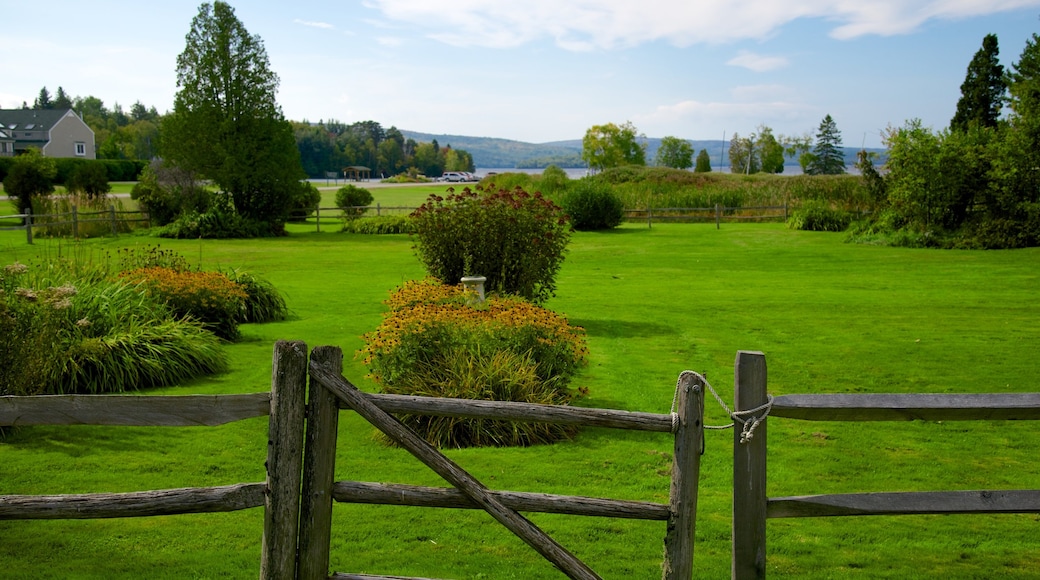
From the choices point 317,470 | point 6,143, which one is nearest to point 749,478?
point 317,470

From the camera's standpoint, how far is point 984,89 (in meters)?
37.2

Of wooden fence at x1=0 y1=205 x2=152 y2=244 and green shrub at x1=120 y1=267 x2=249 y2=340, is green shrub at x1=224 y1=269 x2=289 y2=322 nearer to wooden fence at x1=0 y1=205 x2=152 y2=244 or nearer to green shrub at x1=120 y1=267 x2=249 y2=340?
green shrub at x1=120 y1=267 x2=249 y2=340

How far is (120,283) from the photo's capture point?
39.2 ft

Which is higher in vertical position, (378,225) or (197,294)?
(378,225)

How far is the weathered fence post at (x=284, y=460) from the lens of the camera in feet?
12.7

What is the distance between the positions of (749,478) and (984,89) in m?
39.4

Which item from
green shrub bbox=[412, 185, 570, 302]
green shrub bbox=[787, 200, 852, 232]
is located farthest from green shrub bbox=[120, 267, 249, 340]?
green shrub bbox=[787, 200, 852, 232]

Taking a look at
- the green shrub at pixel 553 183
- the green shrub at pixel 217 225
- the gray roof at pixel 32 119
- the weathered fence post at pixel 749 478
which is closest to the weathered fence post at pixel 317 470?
the weathered fence post at pixel 749 478

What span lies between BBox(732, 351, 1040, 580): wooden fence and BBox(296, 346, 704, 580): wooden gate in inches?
9.3

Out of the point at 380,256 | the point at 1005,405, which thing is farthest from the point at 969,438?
the point at 380,256

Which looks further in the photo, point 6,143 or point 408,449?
point 6,143

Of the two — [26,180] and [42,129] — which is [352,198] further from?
[42,129]

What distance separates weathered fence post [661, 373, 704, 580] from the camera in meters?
3.83

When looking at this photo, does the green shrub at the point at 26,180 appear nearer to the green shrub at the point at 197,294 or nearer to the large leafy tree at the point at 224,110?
the large leafy tree at the point at 224,110
